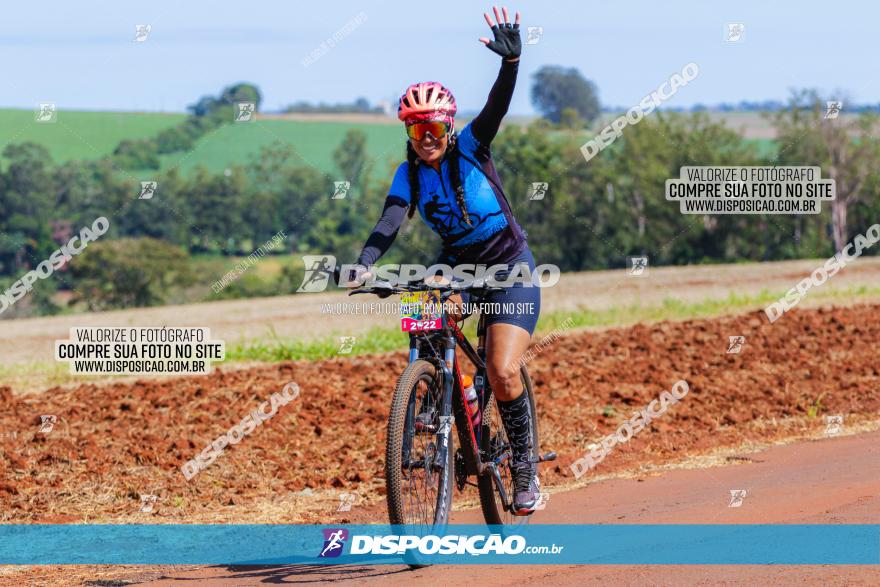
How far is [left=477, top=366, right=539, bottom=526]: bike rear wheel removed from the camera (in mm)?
6980

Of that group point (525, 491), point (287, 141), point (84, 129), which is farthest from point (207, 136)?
point (525, 491)

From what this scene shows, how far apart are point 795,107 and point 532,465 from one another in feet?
190

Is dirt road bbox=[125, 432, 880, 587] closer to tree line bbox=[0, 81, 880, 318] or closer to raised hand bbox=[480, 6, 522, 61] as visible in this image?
raised hand bbox=[480, 6, 522, 61]

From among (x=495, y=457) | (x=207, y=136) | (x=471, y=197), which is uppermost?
(x=207, y=136)

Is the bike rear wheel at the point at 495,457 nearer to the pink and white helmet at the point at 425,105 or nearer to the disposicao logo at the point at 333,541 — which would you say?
the disposicao logo at the point at 333,541

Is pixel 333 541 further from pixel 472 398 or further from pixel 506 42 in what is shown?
pixel 506 42

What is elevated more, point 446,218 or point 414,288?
point 446,218

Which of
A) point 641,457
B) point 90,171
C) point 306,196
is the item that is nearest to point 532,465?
point 641,457

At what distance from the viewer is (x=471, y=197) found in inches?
259

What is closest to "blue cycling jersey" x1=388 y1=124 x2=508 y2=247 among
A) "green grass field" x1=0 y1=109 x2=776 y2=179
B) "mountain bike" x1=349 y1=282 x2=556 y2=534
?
"mountain bike" x1=349 y1=282 x2=556 y2=534

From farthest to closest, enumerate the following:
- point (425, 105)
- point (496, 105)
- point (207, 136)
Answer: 1. point (207, 136)
2. point (496, 105)
3. point (425, 105)

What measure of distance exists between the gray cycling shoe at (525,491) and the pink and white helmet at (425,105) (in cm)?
220

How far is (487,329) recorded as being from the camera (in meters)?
6.80

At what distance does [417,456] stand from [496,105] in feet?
6.60
